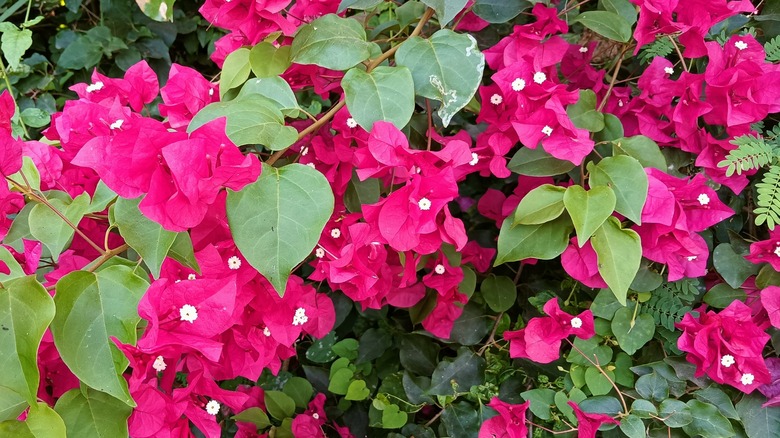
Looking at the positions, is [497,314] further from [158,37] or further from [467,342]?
[158,37]

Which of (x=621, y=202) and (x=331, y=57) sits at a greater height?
(x=331, y=57)

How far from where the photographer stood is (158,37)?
1.82m

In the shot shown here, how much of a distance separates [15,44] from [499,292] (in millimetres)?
1136

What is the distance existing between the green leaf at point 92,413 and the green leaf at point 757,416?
2.79 ft

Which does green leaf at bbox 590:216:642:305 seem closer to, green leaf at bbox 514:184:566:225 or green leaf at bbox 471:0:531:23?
green leaf at bbox 514:184:566:225

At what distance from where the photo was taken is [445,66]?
804mm

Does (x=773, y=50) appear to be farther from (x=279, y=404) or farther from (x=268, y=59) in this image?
(x=279, y=404)

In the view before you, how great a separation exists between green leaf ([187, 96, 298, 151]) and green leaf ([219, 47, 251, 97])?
196mm

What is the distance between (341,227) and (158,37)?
1165 mm

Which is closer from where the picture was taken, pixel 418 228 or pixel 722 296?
pixel 418 228

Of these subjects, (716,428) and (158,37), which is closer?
(716,428)

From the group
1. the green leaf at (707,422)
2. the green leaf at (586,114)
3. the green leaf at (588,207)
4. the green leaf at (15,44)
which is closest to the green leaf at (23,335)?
the green leaf at (588,207)

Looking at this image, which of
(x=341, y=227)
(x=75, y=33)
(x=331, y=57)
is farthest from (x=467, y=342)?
(x=75, y=33)

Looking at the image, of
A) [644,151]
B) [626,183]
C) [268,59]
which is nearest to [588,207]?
[626,183]
